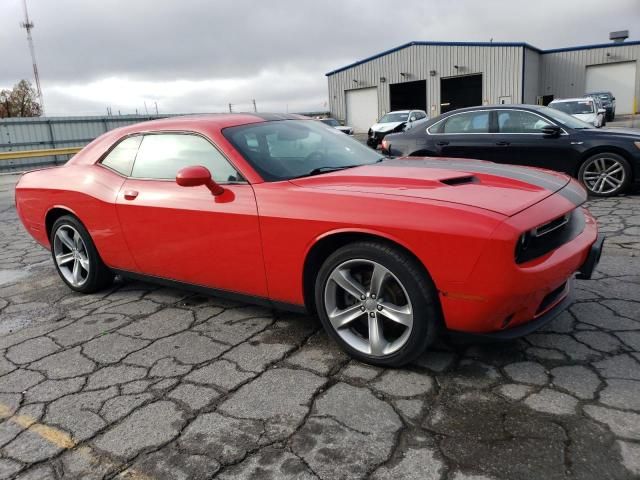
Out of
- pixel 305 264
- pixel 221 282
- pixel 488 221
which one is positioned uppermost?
pixel 488 221

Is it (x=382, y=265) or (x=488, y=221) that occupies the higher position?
(x=488, y=221)

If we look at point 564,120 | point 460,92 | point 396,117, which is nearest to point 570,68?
point 460,92

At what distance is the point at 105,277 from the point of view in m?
4.38

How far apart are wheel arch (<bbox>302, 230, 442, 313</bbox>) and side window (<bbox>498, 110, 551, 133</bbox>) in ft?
18.8

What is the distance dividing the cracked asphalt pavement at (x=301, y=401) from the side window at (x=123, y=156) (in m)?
1.15

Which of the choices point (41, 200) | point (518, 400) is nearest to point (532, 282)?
point (518, 400)

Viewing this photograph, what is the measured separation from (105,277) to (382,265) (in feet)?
9.16

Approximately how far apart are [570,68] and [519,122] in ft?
108

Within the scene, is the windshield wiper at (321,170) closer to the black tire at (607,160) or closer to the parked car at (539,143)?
the parked car at (539,143)

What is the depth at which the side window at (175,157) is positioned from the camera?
10.9ft

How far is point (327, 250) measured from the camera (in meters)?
2.91

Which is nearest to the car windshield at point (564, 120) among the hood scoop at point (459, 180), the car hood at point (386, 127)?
the hood scoop at point (459, 180)

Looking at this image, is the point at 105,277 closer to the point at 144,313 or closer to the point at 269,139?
the point at 144,313

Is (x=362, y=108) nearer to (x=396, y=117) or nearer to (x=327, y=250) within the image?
(x=396, y=117)
